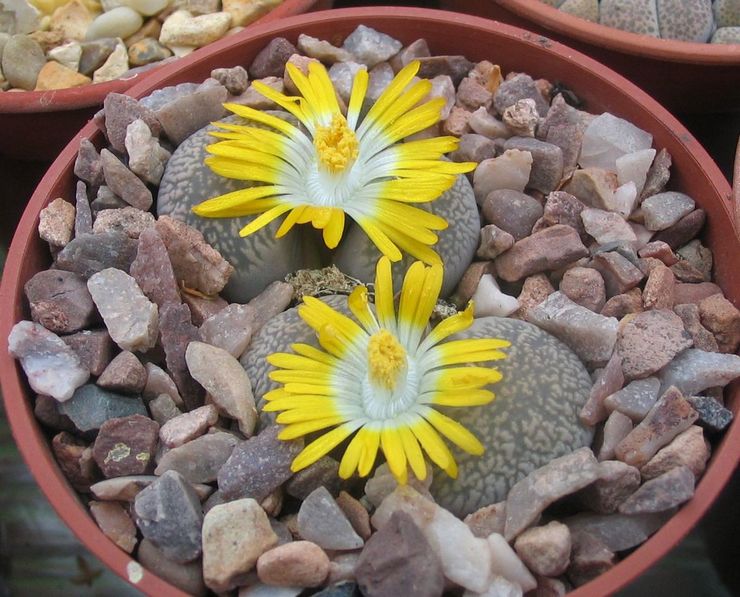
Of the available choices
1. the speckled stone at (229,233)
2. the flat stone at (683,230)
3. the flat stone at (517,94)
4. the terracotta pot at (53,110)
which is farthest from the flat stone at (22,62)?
the flat stone at (683,230)

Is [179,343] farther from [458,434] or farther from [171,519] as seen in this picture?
[458,434]

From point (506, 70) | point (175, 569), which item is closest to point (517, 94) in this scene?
point (506, 70)

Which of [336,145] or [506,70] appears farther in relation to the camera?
[506,70]

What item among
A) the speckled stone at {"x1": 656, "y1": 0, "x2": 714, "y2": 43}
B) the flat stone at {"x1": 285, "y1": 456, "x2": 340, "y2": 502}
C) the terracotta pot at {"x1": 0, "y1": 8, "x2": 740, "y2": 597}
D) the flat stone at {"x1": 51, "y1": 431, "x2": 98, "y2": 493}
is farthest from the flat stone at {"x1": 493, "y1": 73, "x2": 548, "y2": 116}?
the flat stone at {"x1": 51, "y1": 431, "x2": 98, "y2": 493}

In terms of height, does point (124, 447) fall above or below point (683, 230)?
below

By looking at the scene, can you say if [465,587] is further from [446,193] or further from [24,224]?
[24,224]

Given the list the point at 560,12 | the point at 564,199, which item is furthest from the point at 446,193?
the point at 560,12
